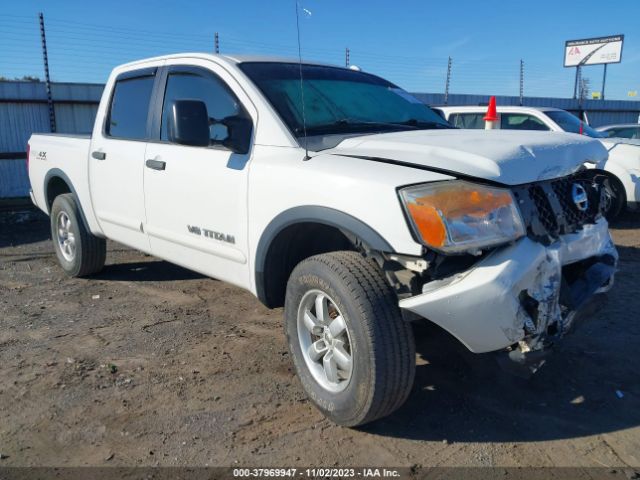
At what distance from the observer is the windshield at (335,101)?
10.8 ft

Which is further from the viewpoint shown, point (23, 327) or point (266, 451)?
point (23, 327)

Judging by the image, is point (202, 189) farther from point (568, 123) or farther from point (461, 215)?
→ point (568, 123)

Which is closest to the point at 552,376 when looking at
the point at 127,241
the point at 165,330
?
the point at 165,330

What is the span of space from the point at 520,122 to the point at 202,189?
269 inches

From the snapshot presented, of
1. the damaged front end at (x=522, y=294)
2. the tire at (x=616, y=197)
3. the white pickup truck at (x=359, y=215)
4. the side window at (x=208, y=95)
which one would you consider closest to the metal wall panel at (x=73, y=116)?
the white pickup truck at (x=359, y=215)

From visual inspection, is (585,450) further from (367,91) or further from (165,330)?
(165,330)

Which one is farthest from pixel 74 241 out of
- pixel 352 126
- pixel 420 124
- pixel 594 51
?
pixel 594 51

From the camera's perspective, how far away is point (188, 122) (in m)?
3.09

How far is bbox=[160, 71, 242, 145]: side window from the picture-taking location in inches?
136

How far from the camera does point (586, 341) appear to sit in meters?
3.81

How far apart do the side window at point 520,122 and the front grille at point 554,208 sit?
6077mm

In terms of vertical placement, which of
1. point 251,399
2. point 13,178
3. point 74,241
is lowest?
point 251,399

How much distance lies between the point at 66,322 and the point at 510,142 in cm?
352

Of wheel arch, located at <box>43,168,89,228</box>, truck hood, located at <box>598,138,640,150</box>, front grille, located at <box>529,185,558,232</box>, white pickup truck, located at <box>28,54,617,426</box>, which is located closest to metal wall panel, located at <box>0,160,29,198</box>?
wheel arch, located at <box>43,168,89,228</box>
